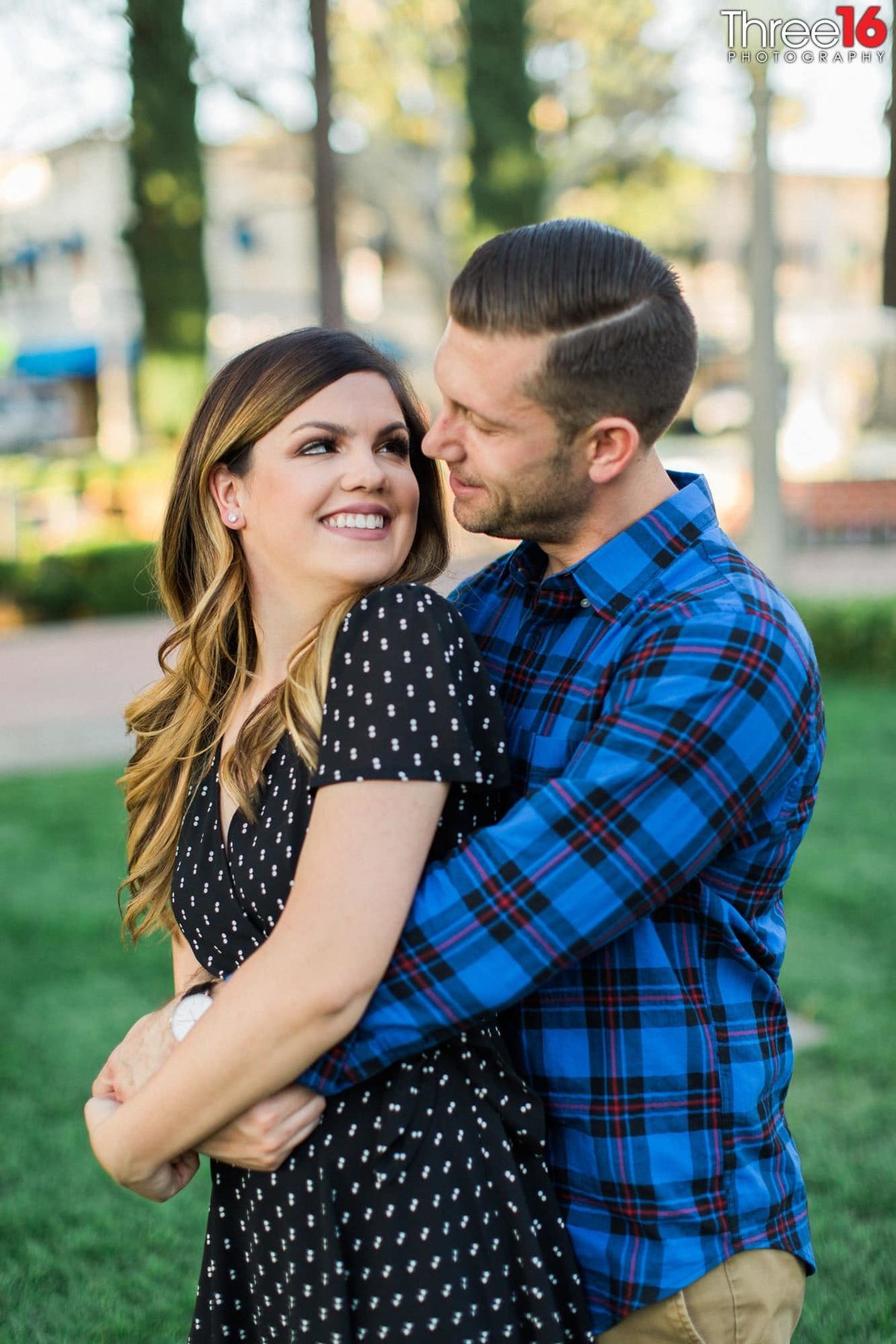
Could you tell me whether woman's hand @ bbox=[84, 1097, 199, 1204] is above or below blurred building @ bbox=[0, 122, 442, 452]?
below

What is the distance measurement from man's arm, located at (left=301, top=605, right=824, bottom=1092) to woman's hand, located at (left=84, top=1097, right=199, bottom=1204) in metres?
0.28

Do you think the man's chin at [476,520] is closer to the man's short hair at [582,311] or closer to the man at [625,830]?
the man at [625,830]

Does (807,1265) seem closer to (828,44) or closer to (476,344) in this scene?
(476,344)

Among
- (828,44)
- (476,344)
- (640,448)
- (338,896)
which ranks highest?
(828,44)

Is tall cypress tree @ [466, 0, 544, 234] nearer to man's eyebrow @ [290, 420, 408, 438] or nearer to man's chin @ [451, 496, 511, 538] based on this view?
man's eyebrow @ [290, 420, 408, 438]

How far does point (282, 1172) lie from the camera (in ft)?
5.56

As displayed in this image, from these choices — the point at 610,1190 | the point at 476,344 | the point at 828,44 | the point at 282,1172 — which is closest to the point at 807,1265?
the point at 610,1190

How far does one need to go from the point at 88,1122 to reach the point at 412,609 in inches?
31.0

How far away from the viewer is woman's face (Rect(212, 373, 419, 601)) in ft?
6.44

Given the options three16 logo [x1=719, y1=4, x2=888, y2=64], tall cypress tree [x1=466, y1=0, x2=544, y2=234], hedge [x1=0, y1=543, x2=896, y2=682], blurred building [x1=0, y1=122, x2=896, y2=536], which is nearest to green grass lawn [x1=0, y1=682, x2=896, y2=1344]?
three16 logo [x1=719, y1=4, x2=888, y2=64]

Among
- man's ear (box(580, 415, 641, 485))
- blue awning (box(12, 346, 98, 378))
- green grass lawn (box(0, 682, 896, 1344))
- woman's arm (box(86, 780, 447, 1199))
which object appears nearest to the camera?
woman's arm (box(86, 780, 447, 1199))

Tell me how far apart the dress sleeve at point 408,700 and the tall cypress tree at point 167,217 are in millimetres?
16092

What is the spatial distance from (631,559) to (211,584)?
722mm

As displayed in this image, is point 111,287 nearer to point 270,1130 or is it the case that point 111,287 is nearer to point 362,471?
point 362,471
